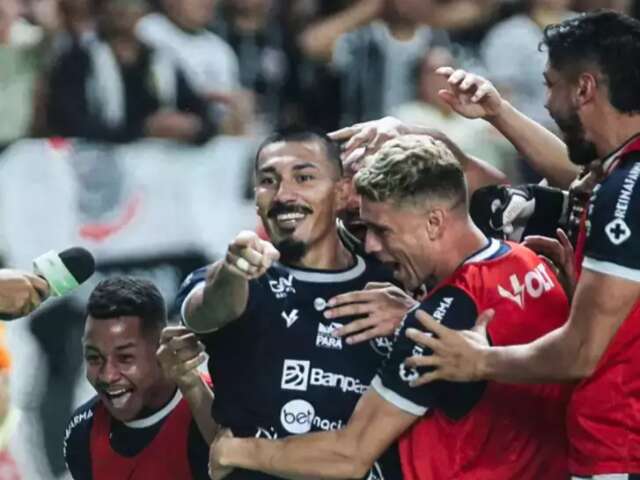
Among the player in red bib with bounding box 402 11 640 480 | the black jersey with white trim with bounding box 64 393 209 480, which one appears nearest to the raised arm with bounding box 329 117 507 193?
the player in red bib with bounding box 402 11 640 480

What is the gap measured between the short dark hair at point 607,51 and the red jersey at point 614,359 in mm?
132

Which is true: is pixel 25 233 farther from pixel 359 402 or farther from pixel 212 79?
pixel 359 402

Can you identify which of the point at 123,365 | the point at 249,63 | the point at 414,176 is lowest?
the point at 123,365

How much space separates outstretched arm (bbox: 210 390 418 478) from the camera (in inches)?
146

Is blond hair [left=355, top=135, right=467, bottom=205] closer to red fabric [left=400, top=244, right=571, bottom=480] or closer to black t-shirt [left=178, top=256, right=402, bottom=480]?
red fabric [left=400, top=244, right=571, bottom=480]

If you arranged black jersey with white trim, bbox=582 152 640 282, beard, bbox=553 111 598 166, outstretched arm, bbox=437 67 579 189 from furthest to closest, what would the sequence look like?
outstretched arm, bbox=437 67 579 189 → beard, bbox=553 111 598 166 → black jersey with white trim, bbox=582 152 640 282

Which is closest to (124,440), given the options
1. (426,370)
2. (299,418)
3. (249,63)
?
(299,418)

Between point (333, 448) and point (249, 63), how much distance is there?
11.1 ft

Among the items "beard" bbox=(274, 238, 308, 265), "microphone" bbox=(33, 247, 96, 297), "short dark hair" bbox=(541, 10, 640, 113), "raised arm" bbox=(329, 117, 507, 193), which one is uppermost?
"short dark hair" bbox=(541, 10, 640, 113)

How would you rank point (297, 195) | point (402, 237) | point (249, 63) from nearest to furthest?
point (402, 237)
point (297, 195)
point (249, 63)

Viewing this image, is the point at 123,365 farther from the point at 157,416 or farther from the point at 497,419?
the point at 497,419

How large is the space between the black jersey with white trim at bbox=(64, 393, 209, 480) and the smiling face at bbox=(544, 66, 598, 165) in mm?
1441

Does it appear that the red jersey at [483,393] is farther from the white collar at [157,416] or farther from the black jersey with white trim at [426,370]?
the white collar at [157,416]

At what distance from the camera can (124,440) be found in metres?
4.77
